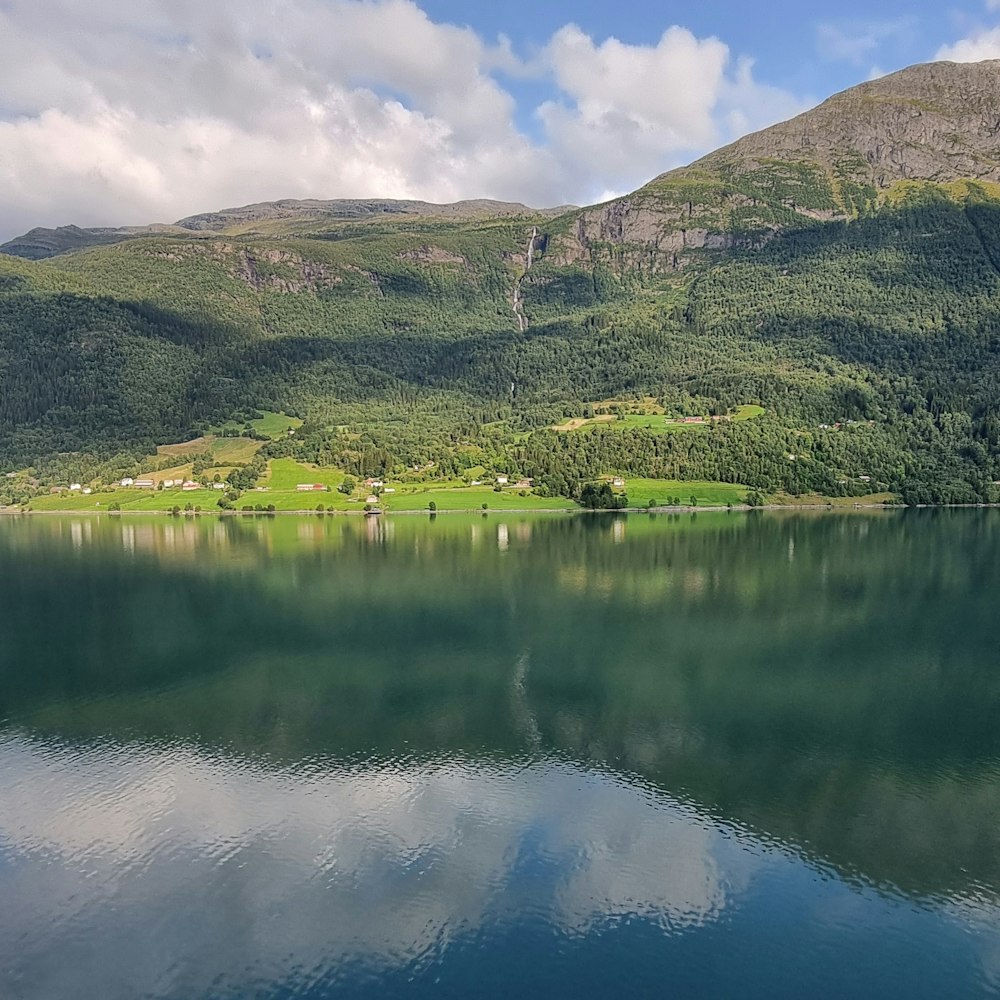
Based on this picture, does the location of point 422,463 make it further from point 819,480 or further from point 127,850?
point 127,850

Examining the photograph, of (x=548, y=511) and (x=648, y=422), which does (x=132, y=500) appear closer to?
(x=548, y=511)

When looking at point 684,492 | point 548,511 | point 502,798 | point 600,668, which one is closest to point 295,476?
point 548,511

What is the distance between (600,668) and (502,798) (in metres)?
17.7

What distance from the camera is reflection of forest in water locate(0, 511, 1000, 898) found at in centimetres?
2964

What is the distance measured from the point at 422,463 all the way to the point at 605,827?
144303 mm

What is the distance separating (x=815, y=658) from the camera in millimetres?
47875


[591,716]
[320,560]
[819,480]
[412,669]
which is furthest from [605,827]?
[819,480]

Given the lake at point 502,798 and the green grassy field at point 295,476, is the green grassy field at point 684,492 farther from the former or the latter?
the lake at point 502,798

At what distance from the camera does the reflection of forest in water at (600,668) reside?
29.6 m

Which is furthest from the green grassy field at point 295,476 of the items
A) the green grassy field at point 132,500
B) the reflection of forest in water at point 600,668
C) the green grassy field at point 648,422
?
the reflection of forest in water at point 600,668

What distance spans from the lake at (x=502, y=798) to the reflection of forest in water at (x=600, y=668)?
0.23 metres

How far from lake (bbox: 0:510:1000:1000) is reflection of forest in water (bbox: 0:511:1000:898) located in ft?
0.75

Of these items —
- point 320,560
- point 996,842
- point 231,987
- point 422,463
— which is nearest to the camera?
point 231,987

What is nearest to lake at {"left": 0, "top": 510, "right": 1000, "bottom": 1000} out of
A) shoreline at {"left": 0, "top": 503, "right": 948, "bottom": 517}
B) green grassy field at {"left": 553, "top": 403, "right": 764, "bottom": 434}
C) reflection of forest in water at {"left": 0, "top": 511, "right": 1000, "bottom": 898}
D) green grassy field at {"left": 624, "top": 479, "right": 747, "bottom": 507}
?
reflection of forest in water at {"left": 0, "top": 511, "right": 1000, "bottom": 898}
